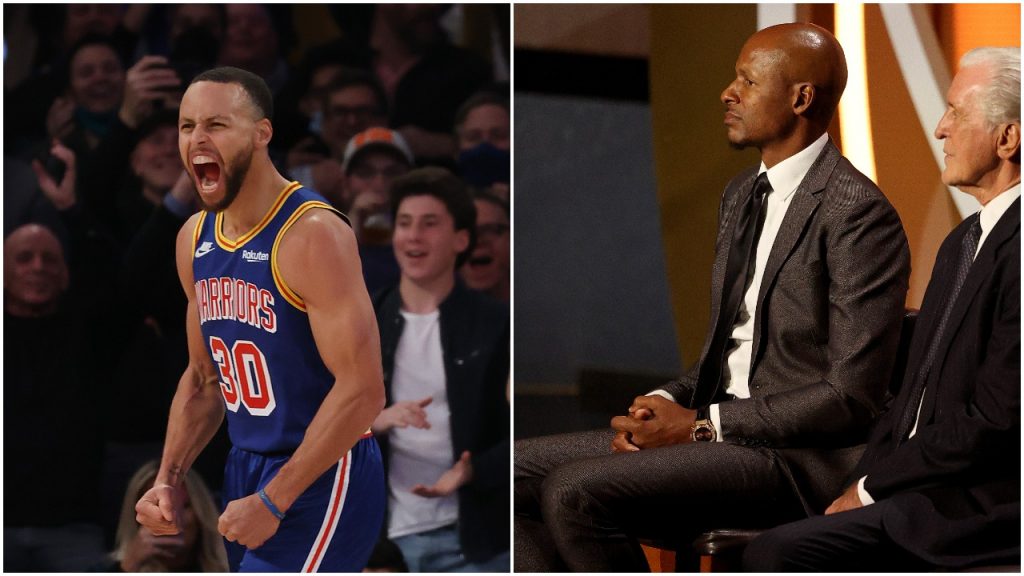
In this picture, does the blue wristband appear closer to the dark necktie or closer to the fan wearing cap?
the fan wearing cap

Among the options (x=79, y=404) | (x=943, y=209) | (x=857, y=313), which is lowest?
(x=79, y=404)

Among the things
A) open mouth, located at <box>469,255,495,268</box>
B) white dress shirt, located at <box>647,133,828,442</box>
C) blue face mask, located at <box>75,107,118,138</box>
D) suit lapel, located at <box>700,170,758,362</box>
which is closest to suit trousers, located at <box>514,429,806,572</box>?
white dress shirt, located at <box>647,133,828,442</box>

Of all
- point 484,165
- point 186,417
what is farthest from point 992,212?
point 186,417

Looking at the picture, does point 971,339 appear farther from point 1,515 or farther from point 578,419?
point 1,515

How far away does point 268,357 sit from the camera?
318 cm

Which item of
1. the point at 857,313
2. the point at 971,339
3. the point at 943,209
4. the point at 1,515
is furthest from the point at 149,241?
the point at 943,209

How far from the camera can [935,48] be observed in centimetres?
388

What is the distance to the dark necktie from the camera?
9.23 feet

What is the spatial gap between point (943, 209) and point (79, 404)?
261 cm

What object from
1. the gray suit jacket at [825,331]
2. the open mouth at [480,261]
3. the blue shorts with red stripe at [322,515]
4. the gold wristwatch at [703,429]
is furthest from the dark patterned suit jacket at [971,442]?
the blue shorts with red stripe at [322,515]

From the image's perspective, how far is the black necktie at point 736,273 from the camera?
124 inches

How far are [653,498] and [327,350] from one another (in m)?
0.92

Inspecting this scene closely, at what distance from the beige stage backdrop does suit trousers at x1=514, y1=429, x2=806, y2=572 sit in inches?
46.4

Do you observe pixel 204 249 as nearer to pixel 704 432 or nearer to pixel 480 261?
pixel 480 261
